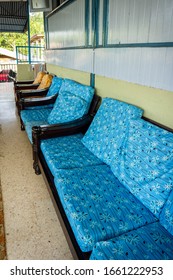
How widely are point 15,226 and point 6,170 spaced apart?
3.03 feet

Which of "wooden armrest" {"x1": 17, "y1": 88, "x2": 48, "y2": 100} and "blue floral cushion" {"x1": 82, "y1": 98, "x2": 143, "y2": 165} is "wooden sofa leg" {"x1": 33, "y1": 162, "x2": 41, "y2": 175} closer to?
"blue floral cushion" {"x1": 82, "y1": 98, "x2": 143, "y2": 165}

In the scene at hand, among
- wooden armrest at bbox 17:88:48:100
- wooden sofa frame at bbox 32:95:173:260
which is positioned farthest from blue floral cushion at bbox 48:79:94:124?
wooden armrest at bbox 17:88:48:100

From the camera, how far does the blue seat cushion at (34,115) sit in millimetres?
2891

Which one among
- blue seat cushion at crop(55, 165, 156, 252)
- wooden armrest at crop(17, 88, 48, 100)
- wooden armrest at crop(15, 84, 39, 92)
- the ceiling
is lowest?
blue seat cushion at crop(55, 165, 156, 252)

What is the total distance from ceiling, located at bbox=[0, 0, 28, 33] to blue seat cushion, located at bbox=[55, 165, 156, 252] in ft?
24.7

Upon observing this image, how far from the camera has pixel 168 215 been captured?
1.19 metres

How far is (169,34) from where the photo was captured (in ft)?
4.58

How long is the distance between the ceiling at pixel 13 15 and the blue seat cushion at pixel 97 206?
7542 millimetres

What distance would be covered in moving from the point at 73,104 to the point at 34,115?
2.57 feet

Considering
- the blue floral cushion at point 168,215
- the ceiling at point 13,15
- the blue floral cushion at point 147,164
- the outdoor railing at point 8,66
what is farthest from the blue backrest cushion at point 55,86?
the outdoor railing at point 8,66

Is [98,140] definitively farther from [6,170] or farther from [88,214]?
[6,170]

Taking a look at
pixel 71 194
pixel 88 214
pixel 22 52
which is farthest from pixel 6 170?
pixel 22 52

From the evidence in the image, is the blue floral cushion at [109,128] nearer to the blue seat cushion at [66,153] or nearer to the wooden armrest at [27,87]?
the blue seat cushion at [66,153]

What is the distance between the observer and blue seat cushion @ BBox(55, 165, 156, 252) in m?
1.17
